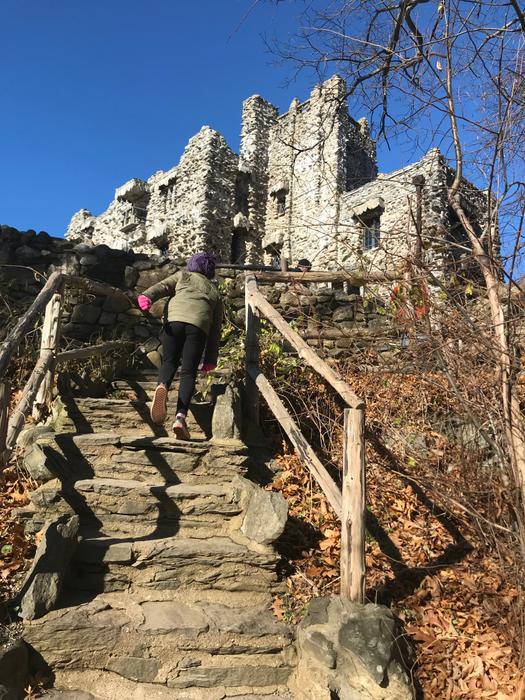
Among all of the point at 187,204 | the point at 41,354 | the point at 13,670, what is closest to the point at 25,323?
the point at 41,354

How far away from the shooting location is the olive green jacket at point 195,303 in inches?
182

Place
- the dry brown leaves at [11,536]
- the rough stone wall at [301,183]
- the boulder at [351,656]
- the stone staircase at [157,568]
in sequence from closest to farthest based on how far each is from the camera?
1. the boulder at [351,656]
2. the stone staircase at [157,568]
3. the dry brown leaves at [11,536]
4. the rough stone wall at [301,183]

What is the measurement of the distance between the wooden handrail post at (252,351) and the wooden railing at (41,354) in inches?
58.7

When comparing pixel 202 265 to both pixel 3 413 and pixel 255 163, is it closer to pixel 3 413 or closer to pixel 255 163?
pixel 3 413

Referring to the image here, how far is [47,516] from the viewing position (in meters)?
3.57

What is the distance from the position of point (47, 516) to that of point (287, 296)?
188 inches

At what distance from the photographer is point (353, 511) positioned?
3127mm

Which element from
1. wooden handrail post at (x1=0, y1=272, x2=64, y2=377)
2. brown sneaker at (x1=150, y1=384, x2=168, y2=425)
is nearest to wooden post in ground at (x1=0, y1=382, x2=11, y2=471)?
wooden handrail post at (x1=0, y1=272, x2=64, y2=377)

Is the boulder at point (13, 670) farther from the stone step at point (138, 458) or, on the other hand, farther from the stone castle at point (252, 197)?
the stone castle at point (252, 197)

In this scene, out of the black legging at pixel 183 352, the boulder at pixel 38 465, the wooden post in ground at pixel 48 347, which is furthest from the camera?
the black legging at pixel 183 352

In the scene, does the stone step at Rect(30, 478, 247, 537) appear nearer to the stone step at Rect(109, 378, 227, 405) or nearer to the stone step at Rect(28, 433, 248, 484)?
the stone step at Rect(28, 433, 248, 484)

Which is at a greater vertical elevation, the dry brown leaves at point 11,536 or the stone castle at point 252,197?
the stone castle at point 252,197

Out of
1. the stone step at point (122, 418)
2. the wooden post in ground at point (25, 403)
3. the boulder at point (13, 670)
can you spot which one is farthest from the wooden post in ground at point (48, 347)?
the boulder at point (13, 670)

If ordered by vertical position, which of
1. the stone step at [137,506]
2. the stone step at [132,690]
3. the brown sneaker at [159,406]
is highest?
the brown sneaker at [159,406]
